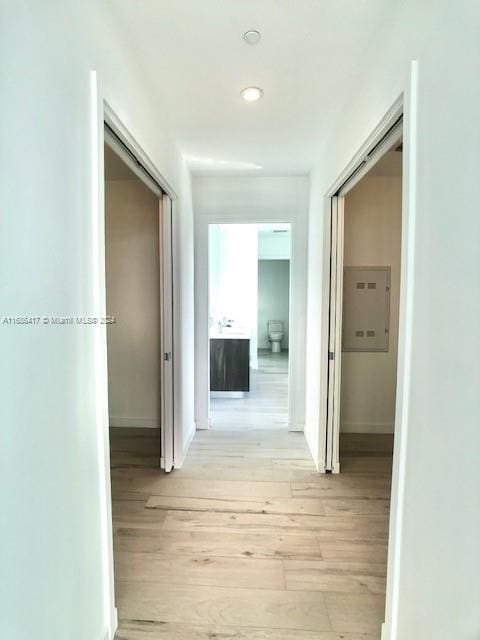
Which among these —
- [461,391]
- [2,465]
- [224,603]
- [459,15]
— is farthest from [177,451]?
[459,15]

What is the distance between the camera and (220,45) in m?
1.71

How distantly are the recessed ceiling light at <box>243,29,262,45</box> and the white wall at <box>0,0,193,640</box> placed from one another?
0.59 meters

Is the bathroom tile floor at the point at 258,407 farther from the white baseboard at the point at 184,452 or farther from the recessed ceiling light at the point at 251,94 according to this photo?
the recessed ceiling light at the point at 251,94

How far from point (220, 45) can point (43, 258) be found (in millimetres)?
1385

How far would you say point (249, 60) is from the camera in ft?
5.97

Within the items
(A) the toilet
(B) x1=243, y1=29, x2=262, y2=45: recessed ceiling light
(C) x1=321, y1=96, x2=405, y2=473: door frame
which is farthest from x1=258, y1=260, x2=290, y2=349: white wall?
(B) x1=243, y1=29, x2=262, y2=45: recessed ceiling light

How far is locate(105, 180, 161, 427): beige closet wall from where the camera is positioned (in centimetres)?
385

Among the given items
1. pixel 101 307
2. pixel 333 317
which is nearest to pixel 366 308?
pixel 333 317

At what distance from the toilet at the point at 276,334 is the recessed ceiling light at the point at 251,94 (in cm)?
710

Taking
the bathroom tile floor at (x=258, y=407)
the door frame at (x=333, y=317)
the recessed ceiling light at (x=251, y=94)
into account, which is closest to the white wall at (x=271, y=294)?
the bathroom tile floor at (x=258, y=407)

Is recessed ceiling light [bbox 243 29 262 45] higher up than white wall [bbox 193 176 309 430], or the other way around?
recessed ceiling light [bbox 243 29 262 45]

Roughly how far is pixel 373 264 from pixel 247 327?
317 cm

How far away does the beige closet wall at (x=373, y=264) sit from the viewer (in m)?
3.70

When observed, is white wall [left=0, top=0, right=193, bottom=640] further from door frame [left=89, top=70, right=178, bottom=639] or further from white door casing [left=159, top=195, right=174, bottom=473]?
white door casing [left=159, top=195, right=174, bottom=473]
